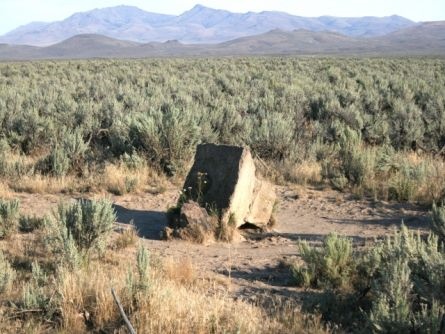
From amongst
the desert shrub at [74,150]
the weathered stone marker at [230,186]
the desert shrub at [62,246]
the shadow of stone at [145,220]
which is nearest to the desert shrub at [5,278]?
the desert shrub at [62,246]

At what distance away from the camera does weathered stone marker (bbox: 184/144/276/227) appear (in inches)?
308

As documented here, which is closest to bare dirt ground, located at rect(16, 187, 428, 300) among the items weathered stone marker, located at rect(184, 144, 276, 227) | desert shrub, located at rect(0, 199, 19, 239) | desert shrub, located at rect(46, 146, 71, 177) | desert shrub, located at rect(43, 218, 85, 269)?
weathered stone marker, located at rect(184, 144, 276, 227)

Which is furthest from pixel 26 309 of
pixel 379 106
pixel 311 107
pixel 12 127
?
pixel 379 106

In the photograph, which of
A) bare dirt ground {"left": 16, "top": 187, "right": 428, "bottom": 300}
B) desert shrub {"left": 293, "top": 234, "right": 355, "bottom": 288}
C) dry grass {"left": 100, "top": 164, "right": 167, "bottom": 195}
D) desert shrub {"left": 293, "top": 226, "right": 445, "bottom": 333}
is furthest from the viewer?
dry grass {"left": 100, "top": 164, "right": 167, "bottom": 195}

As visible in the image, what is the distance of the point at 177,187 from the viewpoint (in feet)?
33.8

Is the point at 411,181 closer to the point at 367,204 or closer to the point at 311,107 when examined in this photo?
the point at 367,204

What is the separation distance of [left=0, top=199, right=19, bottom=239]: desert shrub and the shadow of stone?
1.48 meters

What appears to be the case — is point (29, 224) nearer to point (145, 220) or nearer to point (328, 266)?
point (145, 220)

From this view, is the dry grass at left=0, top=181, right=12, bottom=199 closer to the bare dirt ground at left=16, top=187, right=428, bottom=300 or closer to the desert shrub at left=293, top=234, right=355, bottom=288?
the bare dirt ground at left=16, top=187, right=428, bottom=300

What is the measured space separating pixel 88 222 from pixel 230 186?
221 cm

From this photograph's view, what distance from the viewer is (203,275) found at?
5969mm

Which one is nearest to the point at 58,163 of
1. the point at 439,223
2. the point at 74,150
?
the point at 74,150

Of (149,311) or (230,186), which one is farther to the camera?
(230,186)

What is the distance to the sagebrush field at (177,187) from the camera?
181 inches
